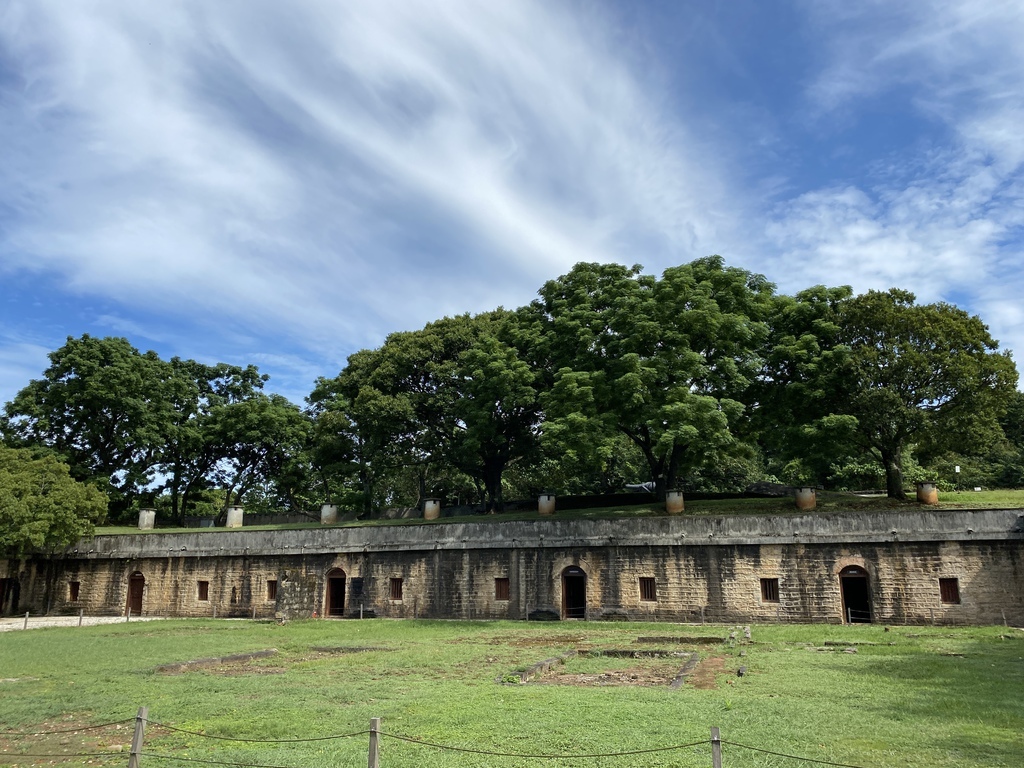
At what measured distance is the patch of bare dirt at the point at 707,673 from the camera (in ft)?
42.1

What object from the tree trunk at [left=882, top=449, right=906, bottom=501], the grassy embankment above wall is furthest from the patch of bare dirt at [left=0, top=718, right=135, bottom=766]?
the tree trunk at [left=882, top=449, right=906, bottom=501]

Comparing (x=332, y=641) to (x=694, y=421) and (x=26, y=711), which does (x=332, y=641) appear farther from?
(x=694, y=421)

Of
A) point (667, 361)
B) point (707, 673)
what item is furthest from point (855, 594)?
point (707, 673)

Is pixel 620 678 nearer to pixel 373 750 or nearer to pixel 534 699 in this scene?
pixel 534 699

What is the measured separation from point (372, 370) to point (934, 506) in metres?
25.4

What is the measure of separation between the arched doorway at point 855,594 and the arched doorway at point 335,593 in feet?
61.9

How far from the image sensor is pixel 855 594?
23.8 meters

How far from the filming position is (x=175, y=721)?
10.3 m

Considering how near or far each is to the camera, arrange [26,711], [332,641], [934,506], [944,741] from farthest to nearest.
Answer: [934,506] < [332,641] < [26,711] < [944,741]

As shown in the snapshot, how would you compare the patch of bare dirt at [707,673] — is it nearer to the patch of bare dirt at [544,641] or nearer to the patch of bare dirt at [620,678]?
the patch of bare dirt at [620,678]

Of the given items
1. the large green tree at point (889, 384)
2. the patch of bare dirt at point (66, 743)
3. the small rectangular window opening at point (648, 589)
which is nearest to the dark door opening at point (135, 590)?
the small rectangular window opening at point (648, 589)

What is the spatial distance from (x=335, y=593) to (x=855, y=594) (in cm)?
1977

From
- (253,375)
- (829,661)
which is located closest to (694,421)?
(829,661)

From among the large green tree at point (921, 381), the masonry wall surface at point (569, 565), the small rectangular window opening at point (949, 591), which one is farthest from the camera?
the large green tree at point (921, 381)
